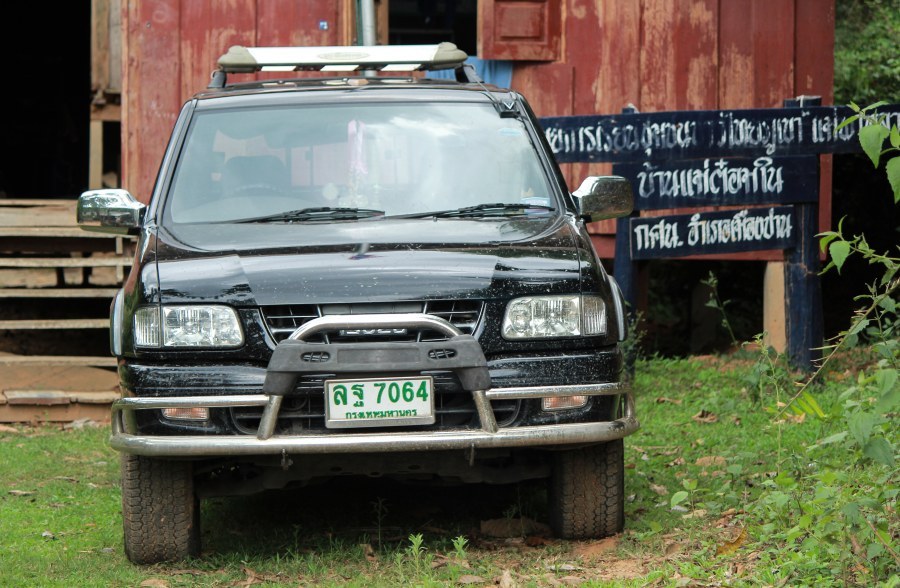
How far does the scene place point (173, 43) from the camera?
9852 millimetres

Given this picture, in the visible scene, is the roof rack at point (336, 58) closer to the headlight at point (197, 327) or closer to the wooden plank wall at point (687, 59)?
the headlight at point (197, 327)

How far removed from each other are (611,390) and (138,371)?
5.50 feet

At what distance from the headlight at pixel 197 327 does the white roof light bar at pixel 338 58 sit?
71.7 inches

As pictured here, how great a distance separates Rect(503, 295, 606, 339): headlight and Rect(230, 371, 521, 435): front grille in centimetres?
26

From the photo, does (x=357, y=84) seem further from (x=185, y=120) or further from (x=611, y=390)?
(x=611, y=390)

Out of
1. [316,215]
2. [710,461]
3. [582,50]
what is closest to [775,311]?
[710,461]

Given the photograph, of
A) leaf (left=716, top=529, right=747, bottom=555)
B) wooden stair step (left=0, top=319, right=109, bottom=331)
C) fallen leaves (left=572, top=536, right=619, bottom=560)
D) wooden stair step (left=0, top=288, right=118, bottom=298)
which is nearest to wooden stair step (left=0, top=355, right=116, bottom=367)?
wooden stair step (left=0, top=319, right=109, bottom=331)

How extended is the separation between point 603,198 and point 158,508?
2.20 m

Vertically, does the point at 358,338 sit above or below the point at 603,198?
below

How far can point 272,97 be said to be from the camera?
219 inches

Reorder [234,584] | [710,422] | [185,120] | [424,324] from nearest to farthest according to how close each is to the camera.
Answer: [424,324] < [234,584] < [185,120] < [710,422]

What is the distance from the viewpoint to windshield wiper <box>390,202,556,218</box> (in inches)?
200

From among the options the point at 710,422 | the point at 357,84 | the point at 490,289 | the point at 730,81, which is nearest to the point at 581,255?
the point at 490,289

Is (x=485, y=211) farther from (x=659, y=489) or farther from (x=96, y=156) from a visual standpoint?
(x=96, y=156)
